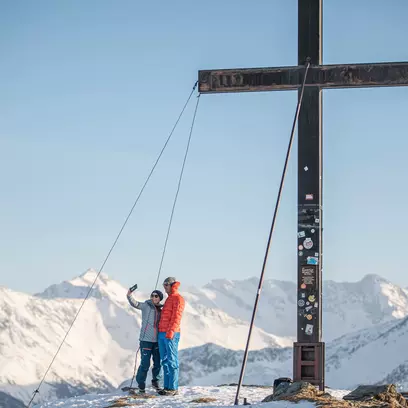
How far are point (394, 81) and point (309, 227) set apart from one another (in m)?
2.90

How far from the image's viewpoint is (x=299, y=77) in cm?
1761

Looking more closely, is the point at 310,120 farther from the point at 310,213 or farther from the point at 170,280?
the point at 170,280

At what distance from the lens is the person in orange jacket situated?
18.0m

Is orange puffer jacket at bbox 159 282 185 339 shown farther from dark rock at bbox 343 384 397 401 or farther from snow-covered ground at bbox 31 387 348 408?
dark rock at bbox 343 384 397 401

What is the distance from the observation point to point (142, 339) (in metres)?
18.9

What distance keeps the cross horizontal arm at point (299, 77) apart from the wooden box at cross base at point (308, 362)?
4.52 m

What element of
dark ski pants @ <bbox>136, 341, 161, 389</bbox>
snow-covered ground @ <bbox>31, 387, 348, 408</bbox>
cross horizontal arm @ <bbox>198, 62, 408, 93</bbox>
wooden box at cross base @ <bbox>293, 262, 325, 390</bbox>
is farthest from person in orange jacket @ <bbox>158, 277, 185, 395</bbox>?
cross horizontal arm @ <bbox>198, 62, 408, 93</bbox>

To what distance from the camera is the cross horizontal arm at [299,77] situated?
17.3 meters

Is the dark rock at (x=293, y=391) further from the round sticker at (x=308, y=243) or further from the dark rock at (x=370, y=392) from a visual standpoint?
the round sticker at (x=308, y=243)

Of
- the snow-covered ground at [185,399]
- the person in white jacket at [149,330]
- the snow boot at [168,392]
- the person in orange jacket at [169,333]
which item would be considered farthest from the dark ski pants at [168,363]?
the person in white jacket at [149,330]

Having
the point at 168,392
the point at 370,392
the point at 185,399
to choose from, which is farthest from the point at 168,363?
the point at 370,392

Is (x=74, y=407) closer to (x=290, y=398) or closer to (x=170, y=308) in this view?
(x=170, y=308)

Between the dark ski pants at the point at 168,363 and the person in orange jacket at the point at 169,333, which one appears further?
the dark ski pants at the point at 168,363

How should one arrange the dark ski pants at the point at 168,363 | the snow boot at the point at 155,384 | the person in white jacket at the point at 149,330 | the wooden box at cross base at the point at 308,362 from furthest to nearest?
the snow boot at the point at 155,384 → the person in white jacket at the point at 149,330 → the dark ski pants at the point at 168,363 → the wooden box at cross base at the point at 308,362
